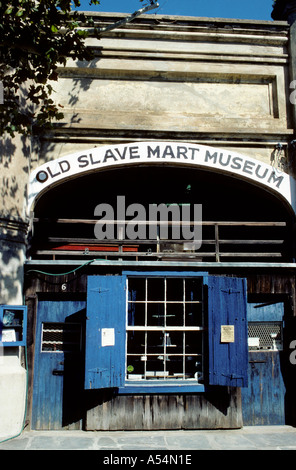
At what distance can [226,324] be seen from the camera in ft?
25.9

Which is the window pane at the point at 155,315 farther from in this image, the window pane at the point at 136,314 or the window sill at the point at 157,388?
the window sill at the point at 157,388

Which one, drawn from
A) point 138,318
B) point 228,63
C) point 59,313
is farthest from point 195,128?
point 59,313

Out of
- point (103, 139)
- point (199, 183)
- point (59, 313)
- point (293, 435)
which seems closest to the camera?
point (293, 435)

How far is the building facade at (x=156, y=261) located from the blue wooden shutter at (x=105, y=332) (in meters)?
0.02

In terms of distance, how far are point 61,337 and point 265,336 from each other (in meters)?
4.22

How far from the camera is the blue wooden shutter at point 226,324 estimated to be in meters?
7.66

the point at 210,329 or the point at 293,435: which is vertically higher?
the point at 210,329

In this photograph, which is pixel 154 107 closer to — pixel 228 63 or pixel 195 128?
pixel 195 128

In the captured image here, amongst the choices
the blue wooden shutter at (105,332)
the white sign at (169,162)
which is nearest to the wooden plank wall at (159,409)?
the blue wooden shutter at (105,332)

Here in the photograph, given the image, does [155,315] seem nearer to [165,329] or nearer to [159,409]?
[165,329]

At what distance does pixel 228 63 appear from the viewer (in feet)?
31.1

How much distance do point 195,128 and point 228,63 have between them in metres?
1.90
